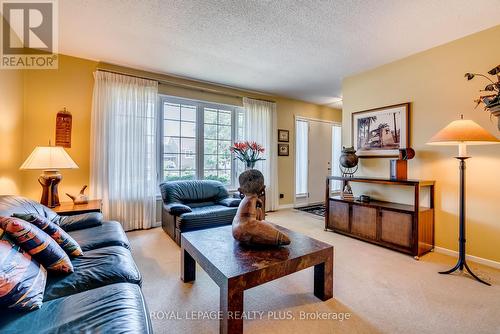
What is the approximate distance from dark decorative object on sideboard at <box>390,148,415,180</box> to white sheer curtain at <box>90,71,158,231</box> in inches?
139

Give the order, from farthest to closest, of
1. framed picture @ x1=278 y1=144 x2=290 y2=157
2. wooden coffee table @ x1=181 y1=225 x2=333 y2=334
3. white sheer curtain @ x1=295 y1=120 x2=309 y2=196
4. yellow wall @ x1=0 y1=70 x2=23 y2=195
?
white sheer curtain @ x1=295 y1=120 x2=309 y2=196 → framed picture @ x1=278 y1=144 x2=290 y2=157 → yellow wall @ x1=0 y1=70 x2=23 y2=195 → wooden coffee table @ x1=181 y1=225 x2=333 y2=334

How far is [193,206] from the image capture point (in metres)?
3.52

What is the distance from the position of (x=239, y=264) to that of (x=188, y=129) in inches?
125

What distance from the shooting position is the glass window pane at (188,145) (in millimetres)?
4141

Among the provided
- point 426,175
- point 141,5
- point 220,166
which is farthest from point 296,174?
point 141,5

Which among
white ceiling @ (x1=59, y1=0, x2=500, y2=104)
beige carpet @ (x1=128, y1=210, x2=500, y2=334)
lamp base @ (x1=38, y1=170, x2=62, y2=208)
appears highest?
white ceiling @ (x1=59, y1=0, x2=500, y2=104)

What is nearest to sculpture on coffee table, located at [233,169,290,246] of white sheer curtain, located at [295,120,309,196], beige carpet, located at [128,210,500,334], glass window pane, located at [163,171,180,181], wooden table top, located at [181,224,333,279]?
wooden table top, located at [181,224,333,279]

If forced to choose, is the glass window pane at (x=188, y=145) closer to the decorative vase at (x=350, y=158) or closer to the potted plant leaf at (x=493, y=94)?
the decorative vase at (x=350, y=158)

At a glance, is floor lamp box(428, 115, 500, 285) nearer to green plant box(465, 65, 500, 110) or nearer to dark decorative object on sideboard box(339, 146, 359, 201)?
green plant box(465, 65, 500, 110)

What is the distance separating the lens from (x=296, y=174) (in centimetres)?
555

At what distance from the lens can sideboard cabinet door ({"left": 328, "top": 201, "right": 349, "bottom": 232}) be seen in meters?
3.42

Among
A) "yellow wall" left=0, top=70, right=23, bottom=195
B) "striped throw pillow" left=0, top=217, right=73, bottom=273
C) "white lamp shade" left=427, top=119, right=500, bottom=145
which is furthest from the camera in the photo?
"yellow wall" left=0, top=70, right=23, bottom=195

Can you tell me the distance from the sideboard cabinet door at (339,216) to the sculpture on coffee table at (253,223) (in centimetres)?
197

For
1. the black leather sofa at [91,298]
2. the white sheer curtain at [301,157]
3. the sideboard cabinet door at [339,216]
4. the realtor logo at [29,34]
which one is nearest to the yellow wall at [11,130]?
the realtor logo at [29,34]
